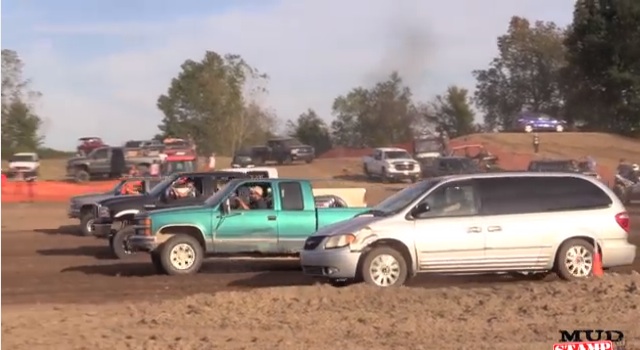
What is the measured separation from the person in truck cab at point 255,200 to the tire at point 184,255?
38.9 inches

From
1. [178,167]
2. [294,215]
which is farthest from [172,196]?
[178,167]

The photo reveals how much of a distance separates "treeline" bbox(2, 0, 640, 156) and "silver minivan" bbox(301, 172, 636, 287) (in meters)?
59.0

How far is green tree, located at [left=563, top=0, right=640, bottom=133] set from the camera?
2980 inches

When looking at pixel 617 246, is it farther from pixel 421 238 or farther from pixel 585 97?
pixel 585 97

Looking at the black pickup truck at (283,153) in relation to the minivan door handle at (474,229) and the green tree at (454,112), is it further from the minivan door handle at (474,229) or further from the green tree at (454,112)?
the minivan door handle at (474,229)

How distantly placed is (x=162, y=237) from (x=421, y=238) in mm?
5312

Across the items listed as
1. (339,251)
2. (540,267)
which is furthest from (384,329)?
(540,267)

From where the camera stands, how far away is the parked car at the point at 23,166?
191 ft

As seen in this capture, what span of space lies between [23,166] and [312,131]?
3967 centimetres

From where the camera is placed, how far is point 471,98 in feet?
313

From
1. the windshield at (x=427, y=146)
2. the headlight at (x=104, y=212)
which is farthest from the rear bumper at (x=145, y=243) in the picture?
the windshield at (x=427, y=146)

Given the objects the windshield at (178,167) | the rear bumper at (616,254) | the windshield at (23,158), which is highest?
the windshield at (23,158)

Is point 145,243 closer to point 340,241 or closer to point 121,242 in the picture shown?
point 121,242

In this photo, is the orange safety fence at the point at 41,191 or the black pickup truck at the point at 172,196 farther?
the orange safety fence at the point at 41,191
